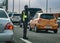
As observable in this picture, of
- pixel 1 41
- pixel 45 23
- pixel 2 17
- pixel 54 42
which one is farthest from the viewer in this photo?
pixel 45 23

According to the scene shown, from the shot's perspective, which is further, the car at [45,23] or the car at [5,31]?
the car at [45,23]

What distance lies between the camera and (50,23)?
79.6 feet

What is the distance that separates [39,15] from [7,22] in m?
14.3

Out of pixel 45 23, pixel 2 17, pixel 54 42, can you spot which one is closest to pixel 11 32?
pixel 2 17

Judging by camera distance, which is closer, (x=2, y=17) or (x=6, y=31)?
(x=6, y=31)

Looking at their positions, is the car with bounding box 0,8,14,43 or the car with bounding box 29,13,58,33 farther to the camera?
the car with bounding box 29,13,58,33

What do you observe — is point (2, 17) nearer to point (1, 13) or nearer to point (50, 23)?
point (1, 13)

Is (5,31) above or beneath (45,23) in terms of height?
above

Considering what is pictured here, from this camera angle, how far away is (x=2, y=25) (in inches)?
405

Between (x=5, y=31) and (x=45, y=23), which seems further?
(x=45, y=23)

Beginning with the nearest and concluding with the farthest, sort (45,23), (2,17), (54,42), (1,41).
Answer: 1. (1,41)
2. (2,17)
3. (54,42)
4. (45,23)

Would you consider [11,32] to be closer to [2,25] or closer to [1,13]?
[2,25]

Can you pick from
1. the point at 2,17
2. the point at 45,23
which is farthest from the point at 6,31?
the point at 45,23

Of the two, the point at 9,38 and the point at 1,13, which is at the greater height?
the point at 1,13
